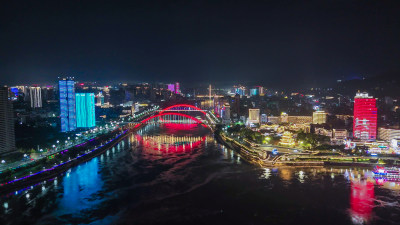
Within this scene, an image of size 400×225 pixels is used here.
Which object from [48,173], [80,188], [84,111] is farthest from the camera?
[84,111]

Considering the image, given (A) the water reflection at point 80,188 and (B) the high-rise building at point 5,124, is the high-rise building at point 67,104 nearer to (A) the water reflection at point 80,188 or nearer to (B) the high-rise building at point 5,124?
(B) the high-rise building at point 5,124

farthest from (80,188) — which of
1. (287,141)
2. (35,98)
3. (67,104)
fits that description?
(35,98)

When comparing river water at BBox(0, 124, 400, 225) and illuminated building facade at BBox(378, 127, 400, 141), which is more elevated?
illuminated building facade at BBox(378, 127, 400, 141)

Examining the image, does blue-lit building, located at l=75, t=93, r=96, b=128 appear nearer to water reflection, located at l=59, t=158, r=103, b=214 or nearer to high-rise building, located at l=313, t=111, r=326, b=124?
water reflection, located at l=59, t=158, r=103, b=214

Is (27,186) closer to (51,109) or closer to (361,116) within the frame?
(361,116)

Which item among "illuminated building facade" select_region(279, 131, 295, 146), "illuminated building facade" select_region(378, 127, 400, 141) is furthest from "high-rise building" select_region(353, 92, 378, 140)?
"illuminated building facade" select_region(279, 131, 295, 146)

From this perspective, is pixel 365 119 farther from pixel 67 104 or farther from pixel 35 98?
pixel 35 98

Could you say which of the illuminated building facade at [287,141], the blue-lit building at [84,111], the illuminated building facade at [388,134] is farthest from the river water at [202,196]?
the blue-lit building at [84,111]
